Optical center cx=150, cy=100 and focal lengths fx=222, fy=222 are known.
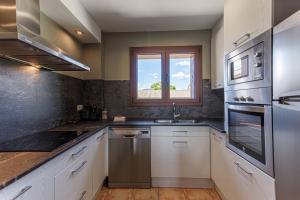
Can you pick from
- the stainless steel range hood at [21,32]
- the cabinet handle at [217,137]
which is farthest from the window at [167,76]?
the stainless steel range hood at [21,32]

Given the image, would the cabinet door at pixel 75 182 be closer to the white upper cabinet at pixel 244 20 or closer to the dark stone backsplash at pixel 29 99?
the dark stone backsplash at pixel 29 99

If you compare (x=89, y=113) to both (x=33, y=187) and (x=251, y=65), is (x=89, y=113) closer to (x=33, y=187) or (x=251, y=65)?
(x=33, y=187)

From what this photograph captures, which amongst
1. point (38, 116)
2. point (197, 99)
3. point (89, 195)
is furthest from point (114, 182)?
point (197, 99)

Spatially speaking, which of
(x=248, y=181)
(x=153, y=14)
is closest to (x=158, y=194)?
(x=248, y=181)

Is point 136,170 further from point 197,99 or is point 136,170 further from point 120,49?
point 120,49

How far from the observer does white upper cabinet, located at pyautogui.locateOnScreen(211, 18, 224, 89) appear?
9.51 ft

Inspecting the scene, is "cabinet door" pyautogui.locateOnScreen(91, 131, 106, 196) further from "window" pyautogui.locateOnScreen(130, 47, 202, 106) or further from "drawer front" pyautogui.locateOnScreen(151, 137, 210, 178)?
"window" pyautogui.locateOnScreen(130, 47, 202, 106)

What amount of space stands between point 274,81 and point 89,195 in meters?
1.98

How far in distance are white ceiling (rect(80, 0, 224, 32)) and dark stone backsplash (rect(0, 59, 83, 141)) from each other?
0.99 metres

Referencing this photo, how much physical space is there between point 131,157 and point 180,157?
65 centimetres

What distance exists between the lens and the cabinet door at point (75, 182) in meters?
1.52

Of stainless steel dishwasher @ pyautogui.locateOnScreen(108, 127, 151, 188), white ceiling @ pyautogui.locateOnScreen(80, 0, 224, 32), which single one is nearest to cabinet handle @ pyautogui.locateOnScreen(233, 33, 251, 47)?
white ceiling @ pyautogui.locateOnScreen(80, 0, 224, 32)

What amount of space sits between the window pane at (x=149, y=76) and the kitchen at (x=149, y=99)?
0.02 meters

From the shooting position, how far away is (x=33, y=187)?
3.82 feet
